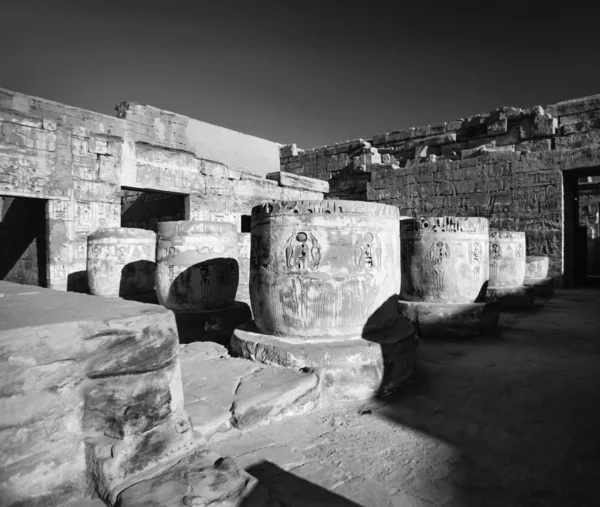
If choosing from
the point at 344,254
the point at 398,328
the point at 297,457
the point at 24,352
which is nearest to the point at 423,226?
the point at 398,328

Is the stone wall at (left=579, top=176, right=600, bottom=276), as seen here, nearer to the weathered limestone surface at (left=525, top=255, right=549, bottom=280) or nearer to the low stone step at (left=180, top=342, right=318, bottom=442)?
the weathered limestone surface at (left=525, top=255, right=549, bottom=280)

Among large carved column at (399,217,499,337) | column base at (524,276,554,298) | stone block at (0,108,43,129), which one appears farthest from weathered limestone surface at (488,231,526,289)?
stone block at (0,108,43,129)

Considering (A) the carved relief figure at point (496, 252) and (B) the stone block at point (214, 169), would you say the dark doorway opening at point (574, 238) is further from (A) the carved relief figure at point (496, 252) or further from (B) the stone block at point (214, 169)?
(B) the stone block at point (214, 169)

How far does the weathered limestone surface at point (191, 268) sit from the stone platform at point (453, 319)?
253cm

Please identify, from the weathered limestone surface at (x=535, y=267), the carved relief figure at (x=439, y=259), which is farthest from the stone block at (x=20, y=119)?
the weathered limestone surface at (x=535, y=267)

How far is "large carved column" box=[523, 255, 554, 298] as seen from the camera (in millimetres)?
8422

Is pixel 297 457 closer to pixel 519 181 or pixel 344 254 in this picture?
pixel 344 254

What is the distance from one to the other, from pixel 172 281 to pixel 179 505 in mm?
3590

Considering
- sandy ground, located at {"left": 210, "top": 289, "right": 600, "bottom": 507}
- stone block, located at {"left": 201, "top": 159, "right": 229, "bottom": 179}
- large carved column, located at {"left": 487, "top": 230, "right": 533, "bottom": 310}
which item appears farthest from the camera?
stone block, located at {"left": 201, "top": 159, "right": 229, "bottom": 179}

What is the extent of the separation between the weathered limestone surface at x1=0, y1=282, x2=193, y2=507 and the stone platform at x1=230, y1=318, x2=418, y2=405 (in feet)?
3.63

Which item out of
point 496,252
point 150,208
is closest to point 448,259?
point 496,252

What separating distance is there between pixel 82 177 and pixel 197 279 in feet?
14.5

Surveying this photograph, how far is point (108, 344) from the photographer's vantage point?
1896mm

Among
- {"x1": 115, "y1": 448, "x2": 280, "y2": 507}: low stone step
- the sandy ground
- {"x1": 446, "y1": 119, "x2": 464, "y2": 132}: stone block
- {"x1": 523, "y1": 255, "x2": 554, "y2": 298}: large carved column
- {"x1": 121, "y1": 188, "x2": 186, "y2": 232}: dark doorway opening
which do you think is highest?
{"x1": 446, "y1": 119, "x2": 464, "y2": 132}: stone block
